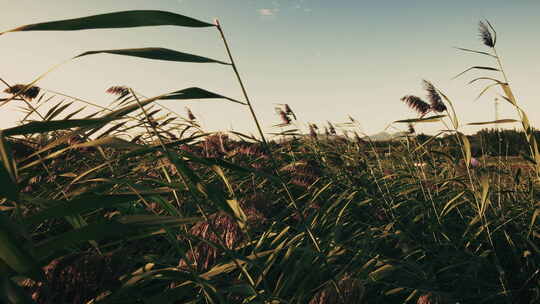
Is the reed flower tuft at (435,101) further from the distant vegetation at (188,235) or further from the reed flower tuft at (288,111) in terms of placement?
the reed flower tuft at (288,111)

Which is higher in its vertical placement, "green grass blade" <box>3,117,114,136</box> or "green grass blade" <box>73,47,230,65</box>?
"green grass blade" <box>73,47,230,65</box>

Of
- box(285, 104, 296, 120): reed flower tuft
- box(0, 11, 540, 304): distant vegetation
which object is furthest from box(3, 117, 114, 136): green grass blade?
box(285, 104, 296, 120): reed flower tuft

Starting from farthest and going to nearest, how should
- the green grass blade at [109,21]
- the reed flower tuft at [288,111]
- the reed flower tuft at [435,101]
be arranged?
the reed flower tuft at [288,111] < the reed flower tuft at [435,101] < the green grass blade at [109,21]

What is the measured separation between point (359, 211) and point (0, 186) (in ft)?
7.44

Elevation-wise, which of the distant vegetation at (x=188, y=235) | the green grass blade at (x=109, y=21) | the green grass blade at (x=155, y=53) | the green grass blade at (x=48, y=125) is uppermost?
the green grass blade at (x=109, y=21)

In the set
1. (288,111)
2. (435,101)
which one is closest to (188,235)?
(435,101)

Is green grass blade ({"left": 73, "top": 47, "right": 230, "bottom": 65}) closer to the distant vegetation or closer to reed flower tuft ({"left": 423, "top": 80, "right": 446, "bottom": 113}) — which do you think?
the distant vegetation

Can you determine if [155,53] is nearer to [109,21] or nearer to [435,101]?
[109,21]

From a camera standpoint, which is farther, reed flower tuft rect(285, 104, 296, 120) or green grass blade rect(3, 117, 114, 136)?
reed flower tuft rect(285, 104, 296, 120)

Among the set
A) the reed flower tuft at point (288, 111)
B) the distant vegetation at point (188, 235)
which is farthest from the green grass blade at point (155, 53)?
the reed flower tuft at point (288, 111)

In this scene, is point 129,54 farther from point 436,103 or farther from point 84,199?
point 436,103

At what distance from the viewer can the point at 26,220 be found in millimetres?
649

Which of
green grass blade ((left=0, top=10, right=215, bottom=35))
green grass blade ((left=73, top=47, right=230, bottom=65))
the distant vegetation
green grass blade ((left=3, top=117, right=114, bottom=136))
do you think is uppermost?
green grass blade ((left=0, top=10, right=215, bottom=35))

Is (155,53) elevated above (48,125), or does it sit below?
above
